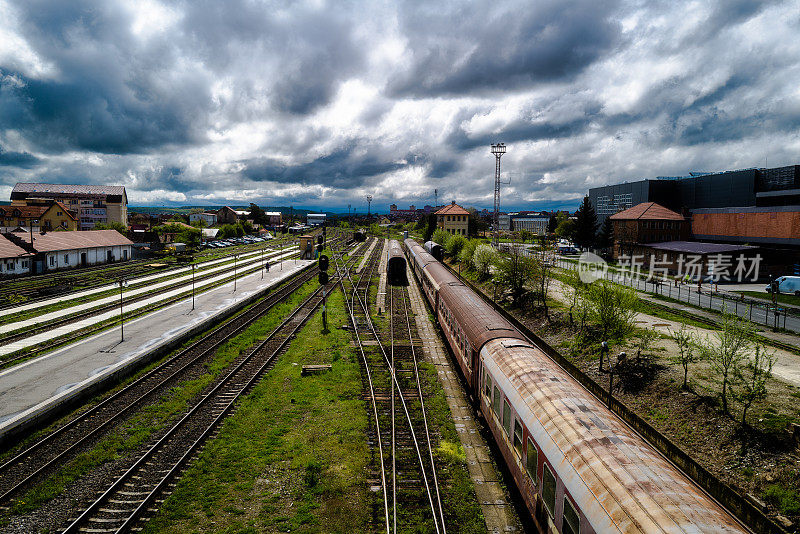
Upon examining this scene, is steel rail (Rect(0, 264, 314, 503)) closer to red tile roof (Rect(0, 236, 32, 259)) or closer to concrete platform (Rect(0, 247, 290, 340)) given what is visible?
concrete platform (Rect(0, 247, 290, 340))

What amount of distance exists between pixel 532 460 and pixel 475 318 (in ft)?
27.8

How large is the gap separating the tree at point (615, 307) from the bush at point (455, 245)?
45.5m

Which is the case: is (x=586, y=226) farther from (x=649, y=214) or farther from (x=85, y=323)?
(x=85, y=323)

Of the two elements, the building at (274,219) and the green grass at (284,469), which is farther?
the building at (274,219)

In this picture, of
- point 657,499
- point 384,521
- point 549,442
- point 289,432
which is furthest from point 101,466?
point 657,499

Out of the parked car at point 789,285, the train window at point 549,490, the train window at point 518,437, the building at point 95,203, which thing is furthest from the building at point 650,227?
the building at point 95,203

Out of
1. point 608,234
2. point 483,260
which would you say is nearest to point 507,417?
point 483,260

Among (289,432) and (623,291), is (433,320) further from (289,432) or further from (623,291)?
(289,432)

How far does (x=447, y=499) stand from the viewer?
11602 mm

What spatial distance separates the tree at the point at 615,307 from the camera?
21.1 metres

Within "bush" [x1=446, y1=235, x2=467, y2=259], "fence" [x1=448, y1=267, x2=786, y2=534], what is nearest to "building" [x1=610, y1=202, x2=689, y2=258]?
"bush" [x1=446, y1=235, x2=467, y2=259]

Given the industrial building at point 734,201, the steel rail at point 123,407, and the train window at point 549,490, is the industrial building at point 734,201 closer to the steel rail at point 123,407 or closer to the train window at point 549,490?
the train window at point 549,490

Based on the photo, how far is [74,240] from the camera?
5419 cm

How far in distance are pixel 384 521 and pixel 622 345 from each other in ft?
58.2
